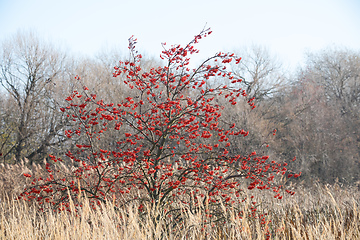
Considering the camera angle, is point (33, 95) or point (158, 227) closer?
point (158, 227)

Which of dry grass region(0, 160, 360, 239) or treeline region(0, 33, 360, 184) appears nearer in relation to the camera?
dry grass region(0, 160, 360, 239)

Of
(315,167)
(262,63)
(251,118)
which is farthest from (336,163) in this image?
(262,63)

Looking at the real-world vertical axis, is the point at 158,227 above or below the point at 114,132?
below

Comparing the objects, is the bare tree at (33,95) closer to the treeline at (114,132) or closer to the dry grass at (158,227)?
the treeline at (114,132)

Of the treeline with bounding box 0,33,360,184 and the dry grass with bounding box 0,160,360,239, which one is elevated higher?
the treeline with bounding box 0,33,360,184

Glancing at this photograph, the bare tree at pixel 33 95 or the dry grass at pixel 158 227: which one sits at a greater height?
the bare tree at pixel 33 95

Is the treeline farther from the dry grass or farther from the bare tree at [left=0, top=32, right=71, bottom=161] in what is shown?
the dry grass

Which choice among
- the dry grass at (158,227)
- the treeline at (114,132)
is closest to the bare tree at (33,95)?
the treeline at (114,132)

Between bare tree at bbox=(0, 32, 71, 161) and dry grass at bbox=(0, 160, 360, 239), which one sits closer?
dry grass at bbox=(0, 160, 360, 239)

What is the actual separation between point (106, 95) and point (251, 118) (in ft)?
21.7

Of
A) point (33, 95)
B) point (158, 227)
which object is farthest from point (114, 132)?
point (158, 227)

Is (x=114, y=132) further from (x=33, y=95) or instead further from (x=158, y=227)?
(x=158, y=227)

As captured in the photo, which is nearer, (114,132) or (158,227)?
(158,227)

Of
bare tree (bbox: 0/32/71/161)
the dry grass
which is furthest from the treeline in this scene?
the dry grass
